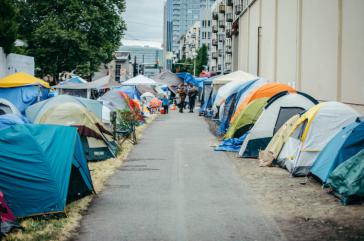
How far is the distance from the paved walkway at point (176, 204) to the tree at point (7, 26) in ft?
47.7

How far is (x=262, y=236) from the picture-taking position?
7.98 metres

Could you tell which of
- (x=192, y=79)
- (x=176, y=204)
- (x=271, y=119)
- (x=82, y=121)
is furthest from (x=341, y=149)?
(x=192, y=79)

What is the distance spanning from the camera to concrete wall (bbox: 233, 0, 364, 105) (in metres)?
17.3

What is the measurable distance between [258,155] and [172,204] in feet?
21.7

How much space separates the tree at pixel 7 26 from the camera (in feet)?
91.9

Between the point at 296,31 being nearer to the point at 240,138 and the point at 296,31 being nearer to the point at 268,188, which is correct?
the point at 240,138

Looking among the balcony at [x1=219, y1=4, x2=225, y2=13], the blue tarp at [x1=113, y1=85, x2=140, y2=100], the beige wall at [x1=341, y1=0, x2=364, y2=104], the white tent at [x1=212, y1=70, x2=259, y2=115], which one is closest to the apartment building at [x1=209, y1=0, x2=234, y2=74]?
the balcony at [x1=219, y1=4, x2=225, y2=13]

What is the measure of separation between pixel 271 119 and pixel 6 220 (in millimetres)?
10340

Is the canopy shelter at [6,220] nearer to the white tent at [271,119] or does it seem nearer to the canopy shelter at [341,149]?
the canopy shelter at [341,149]

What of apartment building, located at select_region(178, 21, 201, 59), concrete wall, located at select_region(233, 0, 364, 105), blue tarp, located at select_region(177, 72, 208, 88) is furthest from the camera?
apartment building, located at select_region(178, 21, 201, 59)

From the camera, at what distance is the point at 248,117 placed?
18.2m

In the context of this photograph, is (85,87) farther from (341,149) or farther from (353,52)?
(341,149)

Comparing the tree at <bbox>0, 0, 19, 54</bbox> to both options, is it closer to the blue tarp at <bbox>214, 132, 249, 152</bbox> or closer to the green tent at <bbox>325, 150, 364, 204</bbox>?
the blue tarp at <bbox>214, 132, 249, 152</bbox>

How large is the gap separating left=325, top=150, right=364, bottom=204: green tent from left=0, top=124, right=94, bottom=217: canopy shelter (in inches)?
207
